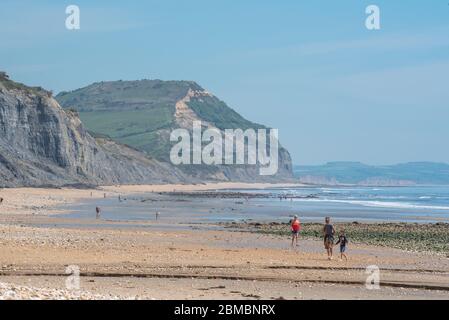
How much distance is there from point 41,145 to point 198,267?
9304 cm

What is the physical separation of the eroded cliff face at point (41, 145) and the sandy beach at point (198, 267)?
2324 inches

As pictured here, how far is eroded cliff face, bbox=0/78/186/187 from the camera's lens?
10069cm

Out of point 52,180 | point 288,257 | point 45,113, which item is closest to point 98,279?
point 288,257

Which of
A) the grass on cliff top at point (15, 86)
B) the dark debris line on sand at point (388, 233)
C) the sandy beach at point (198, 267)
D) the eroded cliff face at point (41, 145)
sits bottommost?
the dark debris line on sand at point (388, 233)

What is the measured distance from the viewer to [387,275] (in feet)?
79.0

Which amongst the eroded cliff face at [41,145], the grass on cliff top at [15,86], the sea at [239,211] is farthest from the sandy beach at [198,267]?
the grass on cliff top at [15,86]

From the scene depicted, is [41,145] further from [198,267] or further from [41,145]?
[198,267]

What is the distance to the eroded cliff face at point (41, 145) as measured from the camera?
10069cm

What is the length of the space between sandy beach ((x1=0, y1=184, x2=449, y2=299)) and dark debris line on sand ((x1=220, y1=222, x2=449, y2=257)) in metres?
1.98

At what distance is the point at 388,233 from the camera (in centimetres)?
4644

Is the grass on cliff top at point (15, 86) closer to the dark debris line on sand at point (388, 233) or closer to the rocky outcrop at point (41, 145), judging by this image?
the rocky outcrop at point (41, 145)

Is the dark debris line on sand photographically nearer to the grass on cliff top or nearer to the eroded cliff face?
the eroded cliff face

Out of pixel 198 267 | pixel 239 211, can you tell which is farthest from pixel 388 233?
pixel 239 211
